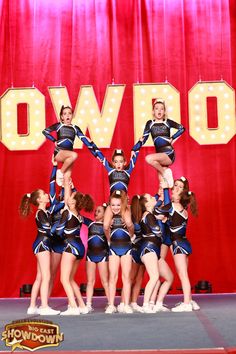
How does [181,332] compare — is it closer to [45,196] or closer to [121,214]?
[121,214]

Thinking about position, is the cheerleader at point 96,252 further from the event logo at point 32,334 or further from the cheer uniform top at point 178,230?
the event logo at point 32,334

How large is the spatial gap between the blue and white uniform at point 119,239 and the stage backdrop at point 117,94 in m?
2.35

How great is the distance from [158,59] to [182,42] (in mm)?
387

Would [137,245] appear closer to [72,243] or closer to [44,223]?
[72,243]

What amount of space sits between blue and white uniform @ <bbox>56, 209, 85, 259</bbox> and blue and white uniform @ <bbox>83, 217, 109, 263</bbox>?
23cm

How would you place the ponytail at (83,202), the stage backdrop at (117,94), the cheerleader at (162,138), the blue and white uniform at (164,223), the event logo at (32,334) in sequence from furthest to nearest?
the stage backdrop at (117,94)
the cheerleader at (162,138)
the blue and white uniform at (164,223)
the ponytail at (83,202)
the event logo at (32,334)

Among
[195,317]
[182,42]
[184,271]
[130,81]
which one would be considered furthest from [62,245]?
[182,42]

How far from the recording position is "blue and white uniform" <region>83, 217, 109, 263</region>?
20.0ft

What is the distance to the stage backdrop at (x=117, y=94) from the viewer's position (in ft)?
26.7

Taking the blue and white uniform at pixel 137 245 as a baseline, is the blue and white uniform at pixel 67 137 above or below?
above

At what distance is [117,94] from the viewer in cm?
824

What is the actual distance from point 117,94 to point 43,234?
2.87 metres

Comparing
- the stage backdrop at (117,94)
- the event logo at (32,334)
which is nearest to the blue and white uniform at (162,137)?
the stage backdrop at (117,94)

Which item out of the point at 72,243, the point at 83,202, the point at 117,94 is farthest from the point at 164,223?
the point at 117,94
